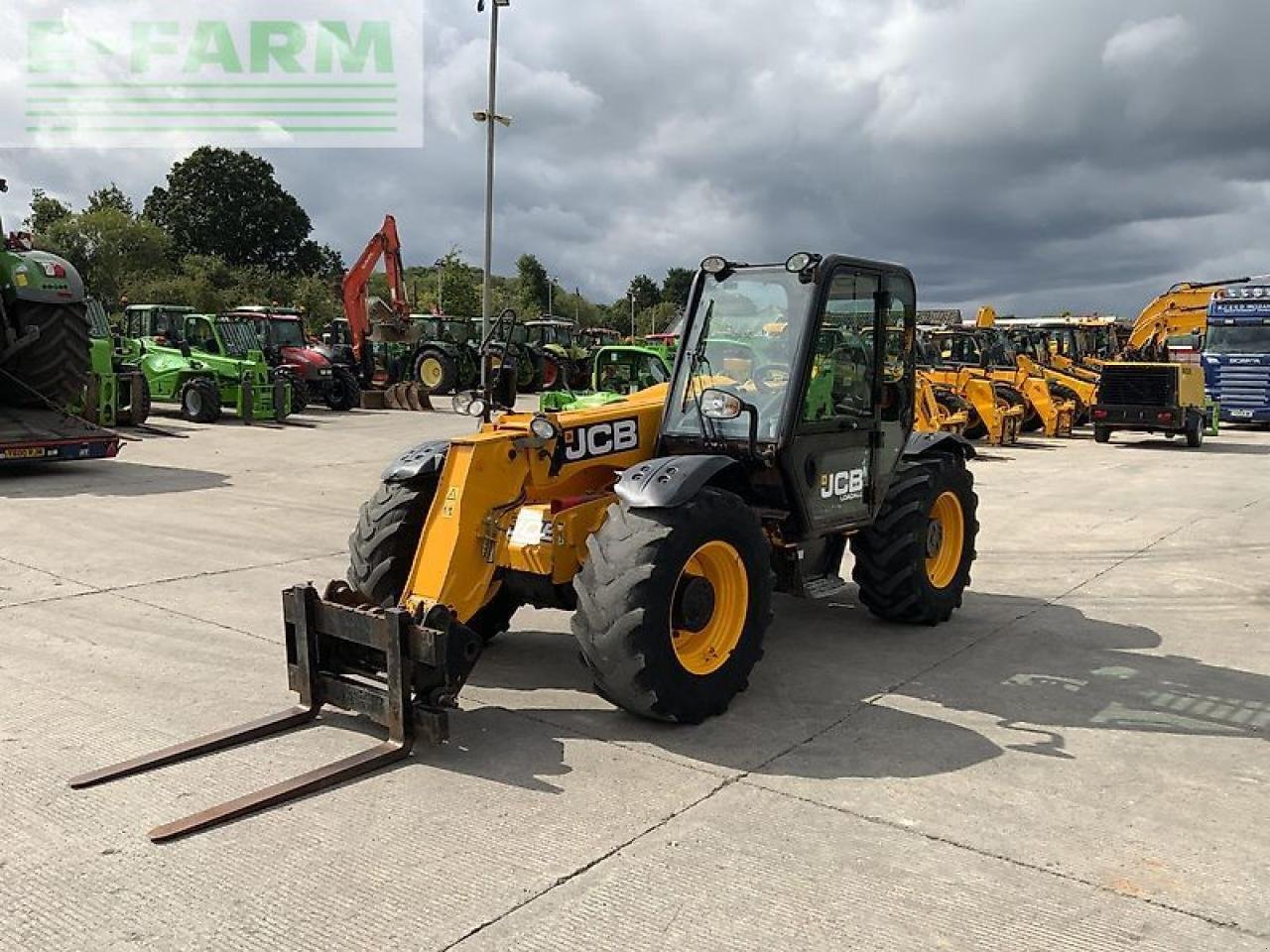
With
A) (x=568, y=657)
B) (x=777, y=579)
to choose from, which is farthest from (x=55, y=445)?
(x=777, y=579)

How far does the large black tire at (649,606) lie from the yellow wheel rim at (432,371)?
2320 cm

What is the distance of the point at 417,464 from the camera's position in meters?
5.25

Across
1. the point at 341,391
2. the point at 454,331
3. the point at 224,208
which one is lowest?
the point at 341,391

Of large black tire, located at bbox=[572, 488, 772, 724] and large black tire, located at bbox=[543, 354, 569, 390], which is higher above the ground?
large black tire, located at bbox=[543, 354, 569, 390]

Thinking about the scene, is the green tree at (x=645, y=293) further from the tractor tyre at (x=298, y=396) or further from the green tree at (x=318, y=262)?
the tractor tyre at (x=298, y=396)

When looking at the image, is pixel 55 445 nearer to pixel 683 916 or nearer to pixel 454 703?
pixel 454 703

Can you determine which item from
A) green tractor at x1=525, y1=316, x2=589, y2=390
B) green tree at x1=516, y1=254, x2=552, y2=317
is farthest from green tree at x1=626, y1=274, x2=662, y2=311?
green tractor at x1=525, y1=316, x2=589, y2=390

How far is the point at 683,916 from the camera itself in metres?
3.12

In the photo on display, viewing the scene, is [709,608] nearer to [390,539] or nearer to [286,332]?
[390,539]

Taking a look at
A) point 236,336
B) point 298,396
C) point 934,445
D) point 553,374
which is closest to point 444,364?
point 553,374

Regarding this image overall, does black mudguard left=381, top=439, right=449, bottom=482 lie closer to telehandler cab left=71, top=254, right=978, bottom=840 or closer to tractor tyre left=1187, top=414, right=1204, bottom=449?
telehandler cab left=71, top=254, right=978, bottom=840

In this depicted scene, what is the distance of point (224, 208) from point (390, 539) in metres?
69.9

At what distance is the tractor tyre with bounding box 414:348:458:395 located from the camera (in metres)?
27.0

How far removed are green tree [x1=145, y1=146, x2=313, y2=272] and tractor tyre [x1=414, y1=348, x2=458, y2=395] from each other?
144ft
